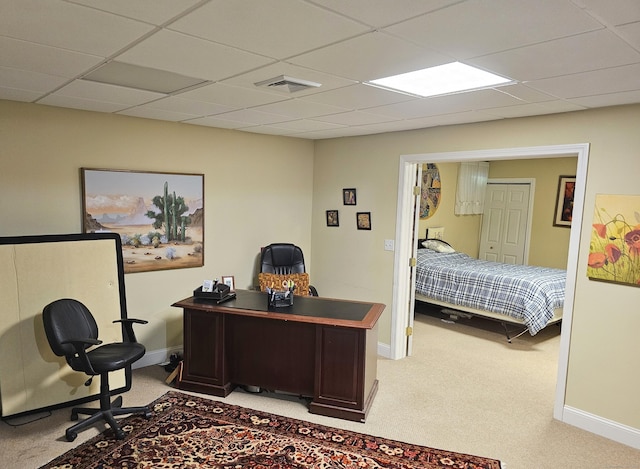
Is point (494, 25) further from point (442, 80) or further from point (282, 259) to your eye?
point (282, 259)

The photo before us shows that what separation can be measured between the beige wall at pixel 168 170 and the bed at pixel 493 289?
74.3 inches

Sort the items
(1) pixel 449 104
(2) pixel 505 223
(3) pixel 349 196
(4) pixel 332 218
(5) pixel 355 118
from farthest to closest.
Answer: (2) pixel 505 223
(4) pixel 332 218
(3) pixel 349 196
(5) pixel 355 118
(1) pixel 449 104

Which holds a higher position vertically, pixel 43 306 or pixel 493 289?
pixel 43 306

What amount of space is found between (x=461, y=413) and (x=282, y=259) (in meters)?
2.45

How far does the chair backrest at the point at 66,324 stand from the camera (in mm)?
2891

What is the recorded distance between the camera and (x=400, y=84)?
2.57m

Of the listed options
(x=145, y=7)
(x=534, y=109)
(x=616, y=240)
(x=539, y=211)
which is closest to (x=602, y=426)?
(x=616, y=240)

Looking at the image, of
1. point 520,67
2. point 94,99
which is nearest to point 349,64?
point 520,67

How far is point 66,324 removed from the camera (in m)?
3.05

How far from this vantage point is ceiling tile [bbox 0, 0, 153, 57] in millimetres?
1575

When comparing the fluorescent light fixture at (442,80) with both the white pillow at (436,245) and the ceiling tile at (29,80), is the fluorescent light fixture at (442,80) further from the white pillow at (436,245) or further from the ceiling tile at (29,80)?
the white pillow at (436,245)

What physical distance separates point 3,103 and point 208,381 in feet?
9.01

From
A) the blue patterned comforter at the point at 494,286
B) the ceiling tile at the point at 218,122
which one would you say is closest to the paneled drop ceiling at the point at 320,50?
the ceiling tile at the point at 218,122

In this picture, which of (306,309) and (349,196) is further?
(349,196)
